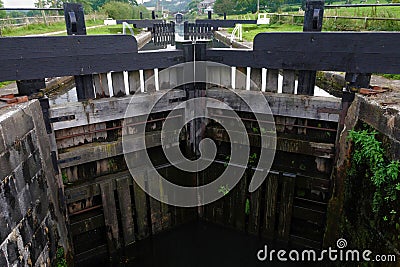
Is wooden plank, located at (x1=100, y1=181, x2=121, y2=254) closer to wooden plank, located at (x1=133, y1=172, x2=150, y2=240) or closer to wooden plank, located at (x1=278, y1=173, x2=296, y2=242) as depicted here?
wooden plank, located at (x1=133, y1=172, x2=150, y2=240)

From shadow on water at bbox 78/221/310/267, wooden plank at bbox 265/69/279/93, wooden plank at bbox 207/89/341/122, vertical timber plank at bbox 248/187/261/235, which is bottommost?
shadow on water at bbox 78/221/310/267

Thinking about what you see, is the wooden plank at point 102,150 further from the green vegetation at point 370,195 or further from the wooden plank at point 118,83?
the green vegetation at point 370,195

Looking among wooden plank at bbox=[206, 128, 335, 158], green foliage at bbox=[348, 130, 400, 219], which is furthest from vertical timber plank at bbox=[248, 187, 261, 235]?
green foliage at bbox=[348, 130, 400, 219]

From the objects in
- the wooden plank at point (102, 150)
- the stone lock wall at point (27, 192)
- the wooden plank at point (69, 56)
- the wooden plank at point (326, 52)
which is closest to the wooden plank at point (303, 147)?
the wooden plank at point (326, 52)

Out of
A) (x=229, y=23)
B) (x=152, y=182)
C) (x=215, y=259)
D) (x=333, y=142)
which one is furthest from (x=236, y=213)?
Result: (x=229, y=23)

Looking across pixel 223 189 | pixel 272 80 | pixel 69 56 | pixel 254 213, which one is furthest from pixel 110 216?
pixel 272 80

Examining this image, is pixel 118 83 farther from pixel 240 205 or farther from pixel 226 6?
pixel 226 6
